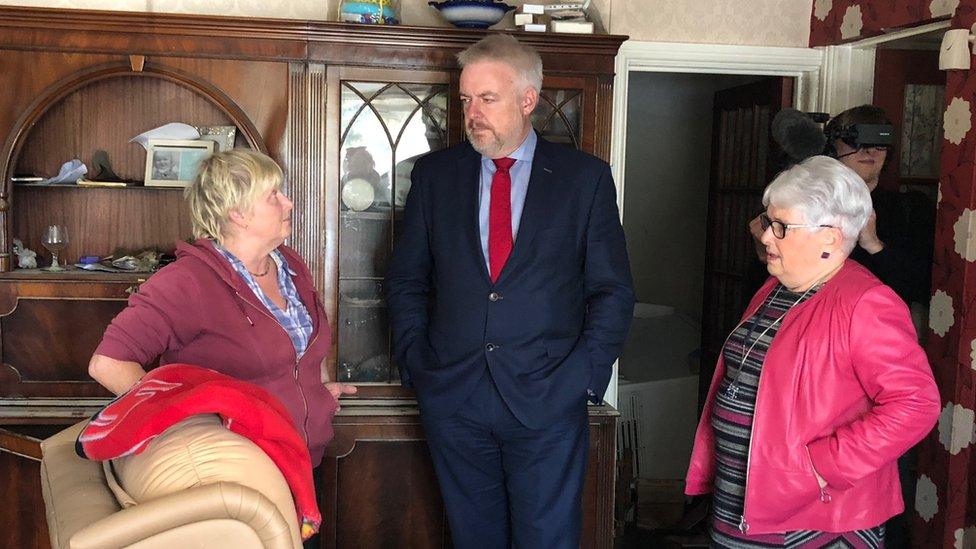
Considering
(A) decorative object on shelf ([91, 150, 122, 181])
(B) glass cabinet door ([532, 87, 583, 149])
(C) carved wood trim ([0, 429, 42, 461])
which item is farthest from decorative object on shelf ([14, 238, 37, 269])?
(B) glass cabinet door ([532, 87, 583, 149])

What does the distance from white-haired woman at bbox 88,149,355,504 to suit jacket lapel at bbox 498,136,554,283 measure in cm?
58

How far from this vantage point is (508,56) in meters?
2.47

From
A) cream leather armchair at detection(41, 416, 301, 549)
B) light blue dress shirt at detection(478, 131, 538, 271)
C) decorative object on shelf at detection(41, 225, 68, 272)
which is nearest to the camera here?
cream leather armchair at detection(41, 416, 301, 549)

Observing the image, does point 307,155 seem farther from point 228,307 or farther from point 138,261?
point 228,307

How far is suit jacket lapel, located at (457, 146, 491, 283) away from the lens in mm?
2471

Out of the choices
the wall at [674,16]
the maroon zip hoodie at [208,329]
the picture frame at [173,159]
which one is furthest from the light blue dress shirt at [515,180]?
the picture frame at [173,159]

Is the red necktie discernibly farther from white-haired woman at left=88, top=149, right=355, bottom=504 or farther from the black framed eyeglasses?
the black framed eyeglasses

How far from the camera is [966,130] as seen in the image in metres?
2.62

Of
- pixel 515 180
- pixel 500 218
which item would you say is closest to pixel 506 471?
pixel 500 218

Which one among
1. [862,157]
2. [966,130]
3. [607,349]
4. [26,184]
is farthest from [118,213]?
[966,130]

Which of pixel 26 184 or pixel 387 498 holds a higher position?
pixel 26 184

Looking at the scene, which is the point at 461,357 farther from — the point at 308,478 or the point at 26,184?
the point at 26,184

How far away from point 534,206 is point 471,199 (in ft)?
0.60

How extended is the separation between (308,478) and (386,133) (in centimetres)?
156
